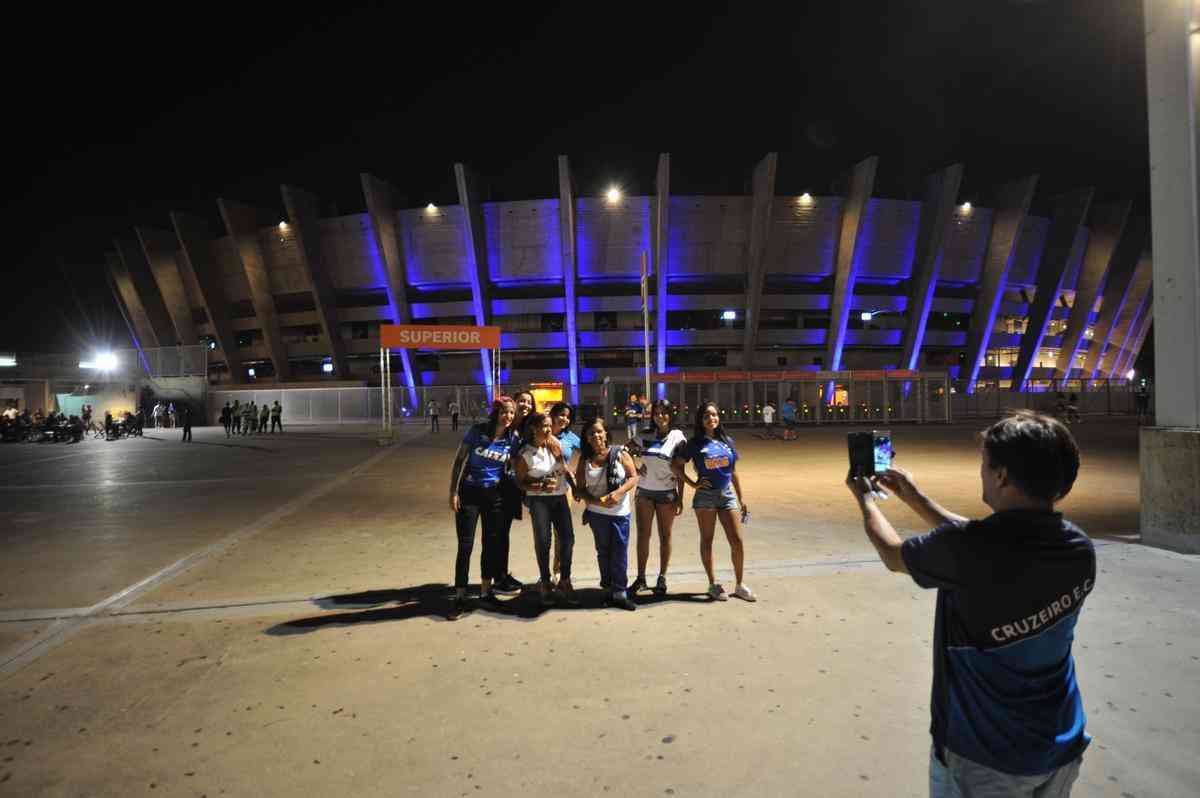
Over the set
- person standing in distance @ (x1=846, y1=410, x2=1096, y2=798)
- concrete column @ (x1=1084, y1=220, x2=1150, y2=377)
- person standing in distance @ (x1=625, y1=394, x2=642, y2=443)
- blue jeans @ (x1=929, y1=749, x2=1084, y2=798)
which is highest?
concrete column @ (x1=1084, y1=220, x2=1150, y2=377)

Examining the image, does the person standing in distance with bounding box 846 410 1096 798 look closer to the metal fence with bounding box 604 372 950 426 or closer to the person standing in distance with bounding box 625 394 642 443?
the person standing in distance with bounding box 625 394 642 443

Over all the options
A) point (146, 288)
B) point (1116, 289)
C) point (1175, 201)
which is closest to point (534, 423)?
point (1175, 201)

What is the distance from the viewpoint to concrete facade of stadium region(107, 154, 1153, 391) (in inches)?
1602

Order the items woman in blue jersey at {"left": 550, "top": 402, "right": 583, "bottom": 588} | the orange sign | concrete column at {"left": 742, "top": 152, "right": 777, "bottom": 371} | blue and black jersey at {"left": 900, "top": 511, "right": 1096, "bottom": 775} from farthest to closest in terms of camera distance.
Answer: concrete column at {"left": 742, "top": 152, "right": 777, "bottom": 371} → the orange sign → woman in blue jersey at {"left": 550, "top": 402, "right": 583, "bottom": 588} → blue and black jersey at {"left": 900, "top": 511, "right": 1096, "bottom": 775}

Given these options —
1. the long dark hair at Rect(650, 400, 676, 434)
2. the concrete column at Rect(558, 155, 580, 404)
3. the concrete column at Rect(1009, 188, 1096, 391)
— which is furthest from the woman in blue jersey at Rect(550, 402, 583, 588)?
the concrete column at Rect(1009, 188, 1096, 391)

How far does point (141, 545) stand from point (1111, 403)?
56117mm

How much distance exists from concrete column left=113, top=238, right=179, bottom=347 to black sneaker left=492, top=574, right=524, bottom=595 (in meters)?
58.4

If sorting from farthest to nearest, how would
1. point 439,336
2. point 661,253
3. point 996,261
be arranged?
1. point 996,261
2. point 661,253
3. point 439,336

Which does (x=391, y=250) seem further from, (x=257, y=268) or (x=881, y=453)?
(x=881, y=453)

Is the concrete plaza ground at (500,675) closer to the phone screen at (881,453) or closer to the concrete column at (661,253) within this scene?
the phone screen at (881,453)

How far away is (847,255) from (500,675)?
42165 millimetres

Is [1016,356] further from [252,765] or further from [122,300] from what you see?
[122,300]

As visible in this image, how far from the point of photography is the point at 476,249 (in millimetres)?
40875

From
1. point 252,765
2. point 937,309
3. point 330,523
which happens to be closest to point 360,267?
point 330,523
